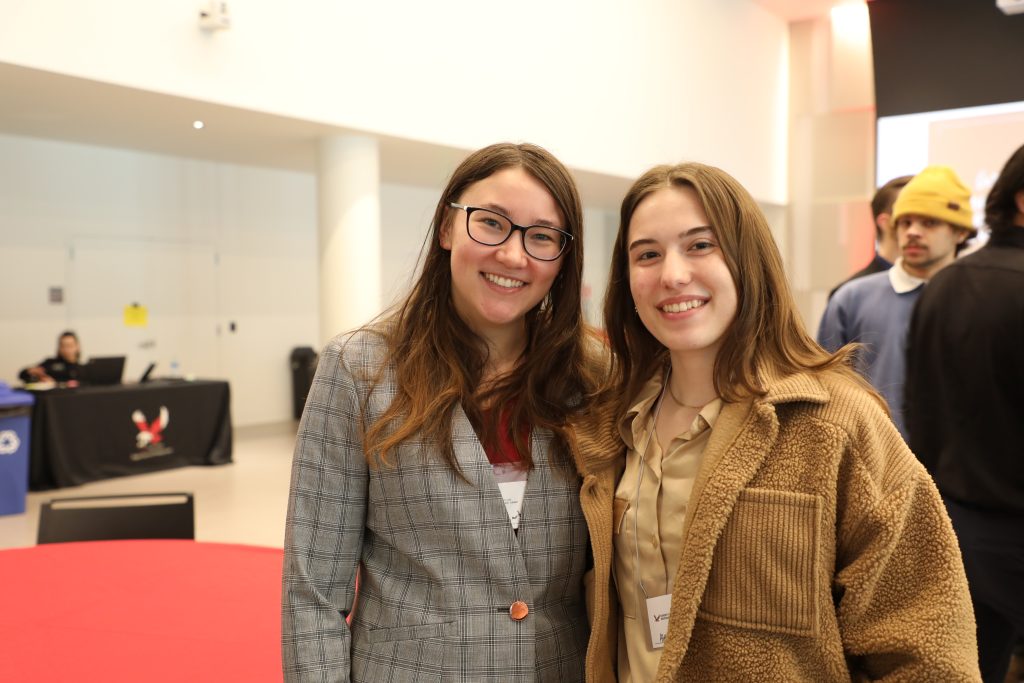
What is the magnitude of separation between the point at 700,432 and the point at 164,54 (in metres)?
5.67

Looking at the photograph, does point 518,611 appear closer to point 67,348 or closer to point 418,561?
point 418,561

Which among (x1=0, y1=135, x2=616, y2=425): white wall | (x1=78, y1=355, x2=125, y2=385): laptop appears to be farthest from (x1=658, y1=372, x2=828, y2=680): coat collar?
(x1=78, y1=355, x2=125, y2=385): laptop

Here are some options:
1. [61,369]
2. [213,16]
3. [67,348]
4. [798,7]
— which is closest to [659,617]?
[213,16]

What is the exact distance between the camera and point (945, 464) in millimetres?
2303

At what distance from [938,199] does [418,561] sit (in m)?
2.48

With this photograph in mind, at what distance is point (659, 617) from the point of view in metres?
1.33

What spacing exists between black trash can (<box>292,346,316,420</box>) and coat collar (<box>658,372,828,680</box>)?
9.63 metres

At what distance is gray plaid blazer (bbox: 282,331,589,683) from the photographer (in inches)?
53.9

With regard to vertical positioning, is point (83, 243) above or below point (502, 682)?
above

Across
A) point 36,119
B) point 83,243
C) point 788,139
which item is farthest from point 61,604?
point 788,139

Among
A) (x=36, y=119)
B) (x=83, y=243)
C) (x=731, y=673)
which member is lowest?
(x=731, y=673)

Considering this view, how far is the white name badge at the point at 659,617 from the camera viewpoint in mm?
1329

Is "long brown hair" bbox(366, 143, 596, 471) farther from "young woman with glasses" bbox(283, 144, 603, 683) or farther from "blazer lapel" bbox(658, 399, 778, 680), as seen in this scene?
"blazer lapel" bbox(658, 399, 778, 680)

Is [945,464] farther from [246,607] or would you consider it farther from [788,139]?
[788,139]
